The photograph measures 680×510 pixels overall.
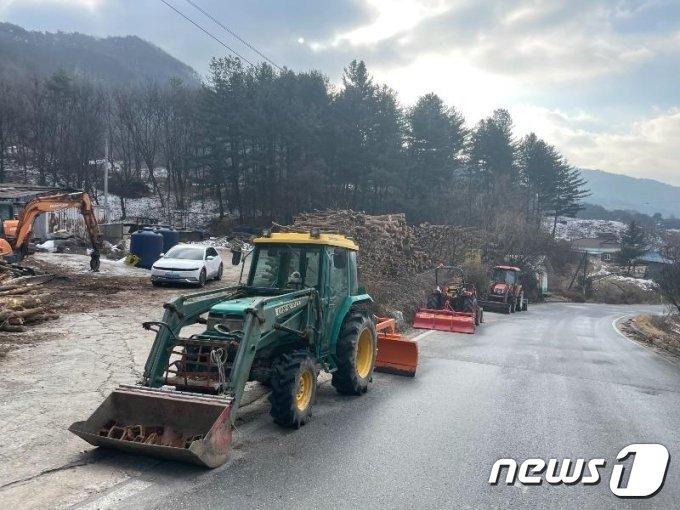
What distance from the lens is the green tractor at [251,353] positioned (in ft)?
18.5

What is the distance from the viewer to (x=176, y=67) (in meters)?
193

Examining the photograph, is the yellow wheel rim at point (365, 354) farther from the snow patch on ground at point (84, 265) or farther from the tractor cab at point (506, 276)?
the tractor cab at point (506, 276)

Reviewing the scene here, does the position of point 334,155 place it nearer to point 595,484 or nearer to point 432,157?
point 432,157

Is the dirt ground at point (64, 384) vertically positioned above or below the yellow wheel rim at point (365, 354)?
below

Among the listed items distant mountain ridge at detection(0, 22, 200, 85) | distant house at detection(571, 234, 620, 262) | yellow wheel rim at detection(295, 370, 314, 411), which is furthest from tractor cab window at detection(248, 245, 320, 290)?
distant mountain ridge at detection(0, 22, 200, 85)

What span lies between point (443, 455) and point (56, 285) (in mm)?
16677

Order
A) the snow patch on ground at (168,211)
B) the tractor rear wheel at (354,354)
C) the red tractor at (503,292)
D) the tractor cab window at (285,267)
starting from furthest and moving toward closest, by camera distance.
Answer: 1. the snow patch on ground at (168,211)
2. the red tractor at (503,292)
3. the tractor rear wheel at (354,354)
4. the tractor cab window at (285,267)

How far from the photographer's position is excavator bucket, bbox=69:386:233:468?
5.41 metres

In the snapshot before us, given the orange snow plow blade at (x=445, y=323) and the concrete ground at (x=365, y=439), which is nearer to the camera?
the concrete ground at (x=365, y=439)

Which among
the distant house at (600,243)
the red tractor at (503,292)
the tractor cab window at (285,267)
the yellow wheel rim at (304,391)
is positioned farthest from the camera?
the distant house at (600,243)

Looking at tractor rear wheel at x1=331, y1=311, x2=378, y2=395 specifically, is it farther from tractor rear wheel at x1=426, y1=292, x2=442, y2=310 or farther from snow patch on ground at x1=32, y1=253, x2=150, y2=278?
snow patch on ground at x1=32, y1=253, x2=150, y2=278

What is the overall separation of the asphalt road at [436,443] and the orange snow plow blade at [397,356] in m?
0.28

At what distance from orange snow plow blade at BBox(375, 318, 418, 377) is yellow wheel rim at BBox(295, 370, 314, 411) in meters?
3.55

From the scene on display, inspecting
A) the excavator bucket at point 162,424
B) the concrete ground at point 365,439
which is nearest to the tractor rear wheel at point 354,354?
the concrete ground at point 365,439
